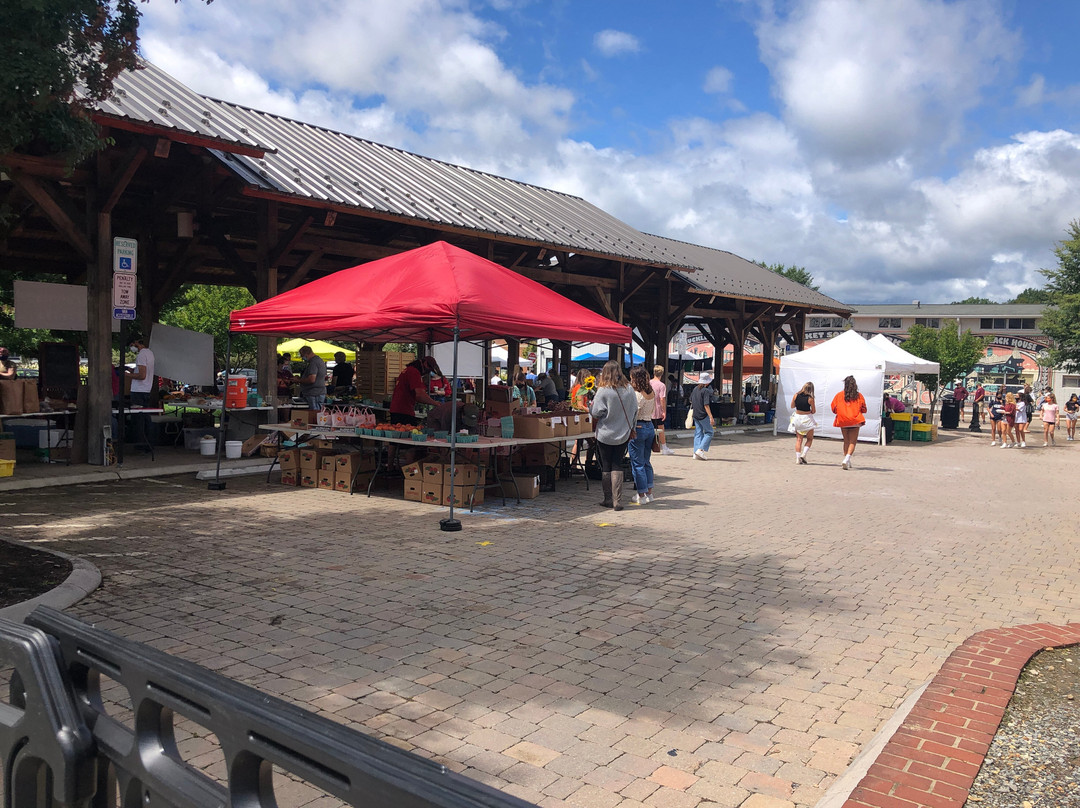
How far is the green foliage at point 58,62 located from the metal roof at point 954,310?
5944 cm

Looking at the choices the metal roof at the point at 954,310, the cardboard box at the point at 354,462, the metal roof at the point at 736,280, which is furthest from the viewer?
the metal roof at the point at 954,310

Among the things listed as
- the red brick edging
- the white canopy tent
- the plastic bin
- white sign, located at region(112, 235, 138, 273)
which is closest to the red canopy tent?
white sign, located at region(112, 235, 138, 273)

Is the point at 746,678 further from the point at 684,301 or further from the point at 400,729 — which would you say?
the point at 684,301

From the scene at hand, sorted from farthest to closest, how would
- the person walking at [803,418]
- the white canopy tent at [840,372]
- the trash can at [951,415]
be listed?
the trash can at [951,415] < the white canopy tent at [840,372] < the person walking at [803,418]

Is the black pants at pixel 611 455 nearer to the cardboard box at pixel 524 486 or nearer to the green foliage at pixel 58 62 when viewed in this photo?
the cardboard box at pixel 524 486

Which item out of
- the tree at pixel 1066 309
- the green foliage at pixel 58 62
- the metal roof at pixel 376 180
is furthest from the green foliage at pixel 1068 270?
the green foliage at pixel 58 62

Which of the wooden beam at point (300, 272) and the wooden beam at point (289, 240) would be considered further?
the wooden beam at point (300, 272)

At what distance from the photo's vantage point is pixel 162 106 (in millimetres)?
10031

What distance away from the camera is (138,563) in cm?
621

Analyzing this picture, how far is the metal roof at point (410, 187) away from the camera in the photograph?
39.1 feet

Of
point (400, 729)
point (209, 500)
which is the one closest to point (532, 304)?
point (209, 500)

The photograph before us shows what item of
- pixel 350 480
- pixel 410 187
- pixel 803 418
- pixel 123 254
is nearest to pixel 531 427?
pixel 350 480

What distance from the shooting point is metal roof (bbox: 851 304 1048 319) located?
2339 inches

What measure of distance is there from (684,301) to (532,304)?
13.3 m
